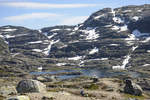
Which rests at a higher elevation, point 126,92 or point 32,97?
point 32,97

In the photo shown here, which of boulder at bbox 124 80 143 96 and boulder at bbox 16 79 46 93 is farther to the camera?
boulder at bbox 124 80 143 96

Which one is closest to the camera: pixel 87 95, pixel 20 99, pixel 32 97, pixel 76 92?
pixel 20 99

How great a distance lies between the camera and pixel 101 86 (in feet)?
302

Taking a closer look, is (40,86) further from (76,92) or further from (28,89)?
(76,92)

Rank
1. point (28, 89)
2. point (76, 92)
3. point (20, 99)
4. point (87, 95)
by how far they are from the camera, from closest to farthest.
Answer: point (20, 99), point (28, 89), point (87, 95), point (76, 92)

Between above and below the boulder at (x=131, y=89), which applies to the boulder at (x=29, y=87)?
above

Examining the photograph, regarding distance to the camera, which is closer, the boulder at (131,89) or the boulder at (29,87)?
the boulder at (29,87)

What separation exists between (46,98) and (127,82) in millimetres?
34585

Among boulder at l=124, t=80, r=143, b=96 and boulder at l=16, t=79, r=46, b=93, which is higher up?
boulder at l=16, t=79, r=46, b=93

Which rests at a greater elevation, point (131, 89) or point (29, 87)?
point (29, 87)

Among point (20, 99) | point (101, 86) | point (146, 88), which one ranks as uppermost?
point (20, 99)

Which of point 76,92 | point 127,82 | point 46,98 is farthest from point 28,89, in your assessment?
point 127,82

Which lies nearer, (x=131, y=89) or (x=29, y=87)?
(x=29, y=87)

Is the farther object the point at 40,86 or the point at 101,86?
the point at 101,86
